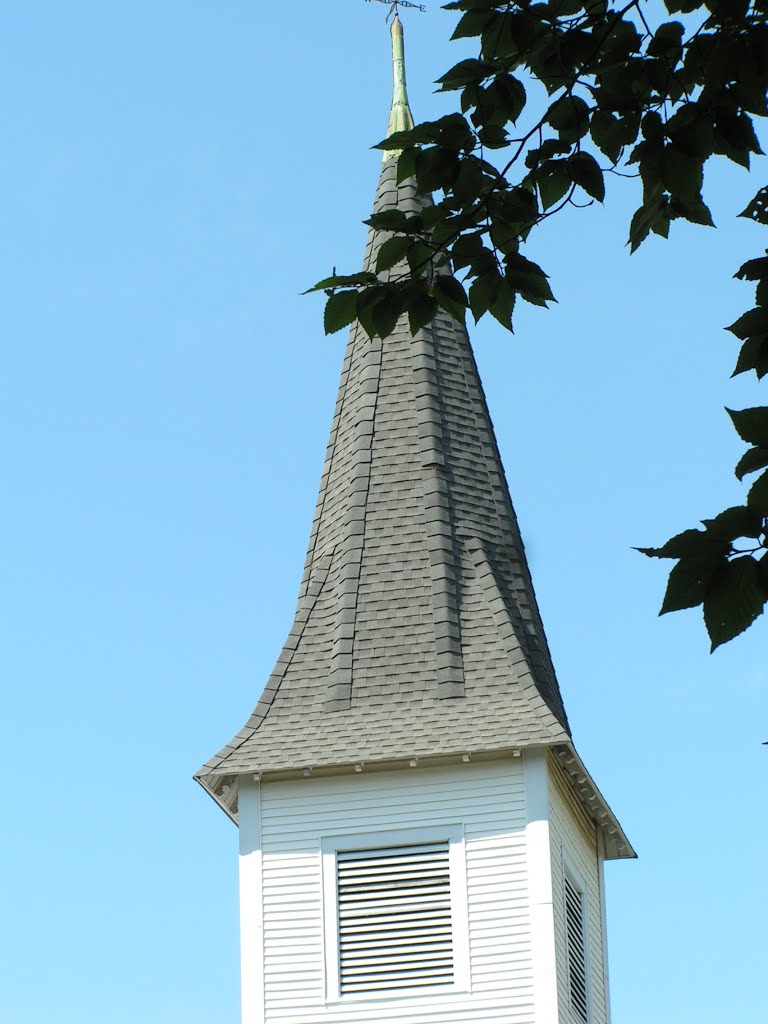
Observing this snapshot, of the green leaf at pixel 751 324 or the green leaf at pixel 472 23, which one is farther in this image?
the green leaf at pixel 472 23

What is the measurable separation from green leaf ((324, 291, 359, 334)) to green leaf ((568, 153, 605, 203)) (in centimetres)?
76

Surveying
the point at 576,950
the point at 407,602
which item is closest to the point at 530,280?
the point at 407,602

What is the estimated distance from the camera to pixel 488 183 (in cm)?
594

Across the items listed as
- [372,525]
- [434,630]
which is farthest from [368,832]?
[372,525]

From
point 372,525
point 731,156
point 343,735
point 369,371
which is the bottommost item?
point 731,156

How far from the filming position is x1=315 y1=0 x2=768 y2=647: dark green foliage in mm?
5598

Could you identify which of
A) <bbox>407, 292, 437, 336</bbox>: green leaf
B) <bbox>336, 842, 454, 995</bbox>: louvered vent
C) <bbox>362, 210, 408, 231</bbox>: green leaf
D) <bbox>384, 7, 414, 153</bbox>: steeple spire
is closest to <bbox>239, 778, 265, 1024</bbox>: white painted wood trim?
<bbox>336, 842, 454, 995</bbox>: louvered vent

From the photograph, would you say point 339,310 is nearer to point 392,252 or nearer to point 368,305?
point 368,305

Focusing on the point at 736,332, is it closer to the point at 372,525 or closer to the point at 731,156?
the point at 731,156

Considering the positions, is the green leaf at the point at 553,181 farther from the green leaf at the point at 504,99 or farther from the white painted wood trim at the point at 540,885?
the white painted wood trim at the point at 540,885

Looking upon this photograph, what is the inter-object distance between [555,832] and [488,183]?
1386 cm

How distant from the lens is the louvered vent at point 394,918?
18453 mm

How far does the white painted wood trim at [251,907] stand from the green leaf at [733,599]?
14.5m

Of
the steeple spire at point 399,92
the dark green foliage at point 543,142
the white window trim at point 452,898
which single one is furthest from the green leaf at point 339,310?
the steeple spire at point 399,92
